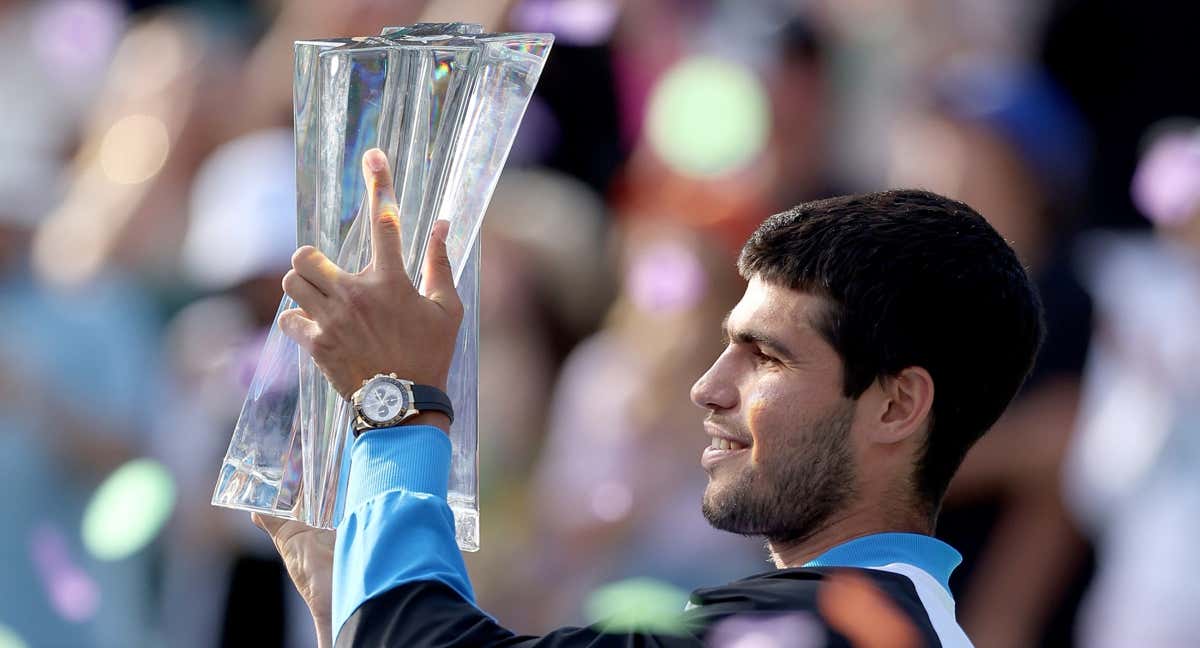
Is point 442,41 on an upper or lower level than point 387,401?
upper

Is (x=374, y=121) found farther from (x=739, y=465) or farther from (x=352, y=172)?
(x=739, y=465)

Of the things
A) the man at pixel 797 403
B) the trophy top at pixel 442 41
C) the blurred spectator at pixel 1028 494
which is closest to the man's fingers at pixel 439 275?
the man at pixel 797 403

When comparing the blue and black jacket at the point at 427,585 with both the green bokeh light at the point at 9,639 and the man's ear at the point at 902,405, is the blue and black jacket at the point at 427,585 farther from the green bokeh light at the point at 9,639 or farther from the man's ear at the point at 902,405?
the green bokeh light at the point at 9,639

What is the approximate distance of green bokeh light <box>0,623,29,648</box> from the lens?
3.87 m

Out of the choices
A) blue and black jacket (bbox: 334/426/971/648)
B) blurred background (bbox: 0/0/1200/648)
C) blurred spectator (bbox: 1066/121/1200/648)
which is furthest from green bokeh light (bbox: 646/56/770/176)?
blue and black jacket (bbox: 334/426/971/648)

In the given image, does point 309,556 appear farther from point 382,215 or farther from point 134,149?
point 134,149

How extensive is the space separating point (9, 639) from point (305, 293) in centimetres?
236

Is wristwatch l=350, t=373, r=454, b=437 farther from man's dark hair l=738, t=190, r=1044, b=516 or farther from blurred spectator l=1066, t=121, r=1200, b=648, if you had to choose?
blurred spectator l=1066, t=121, r=1200, b=648

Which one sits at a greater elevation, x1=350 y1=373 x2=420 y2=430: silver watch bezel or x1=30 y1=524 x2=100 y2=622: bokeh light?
x1=350 y1=373 x2=420 y2=430: silver watch bezel

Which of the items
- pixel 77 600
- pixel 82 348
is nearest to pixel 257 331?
pixel 82 348

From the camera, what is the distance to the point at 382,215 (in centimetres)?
194

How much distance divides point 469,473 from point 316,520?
0.68ft

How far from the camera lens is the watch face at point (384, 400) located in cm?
192

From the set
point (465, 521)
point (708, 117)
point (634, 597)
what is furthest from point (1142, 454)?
point (465, 521)
